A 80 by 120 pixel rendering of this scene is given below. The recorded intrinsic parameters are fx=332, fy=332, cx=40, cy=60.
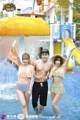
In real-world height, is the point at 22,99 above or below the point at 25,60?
below

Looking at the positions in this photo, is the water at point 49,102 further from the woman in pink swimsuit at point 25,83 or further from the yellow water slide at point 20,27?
the yellow water slide at point 20,27

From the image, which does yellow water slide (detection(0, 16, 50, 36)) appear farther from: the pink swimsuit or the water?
the water

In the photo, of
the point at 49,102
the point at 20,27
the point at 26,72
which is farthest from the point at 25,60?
the point at 49,102

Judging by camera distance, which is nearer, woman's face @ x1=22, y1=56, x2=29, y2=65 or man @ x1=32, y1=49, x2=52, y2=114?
woman's face @ x1=22, y1=56, x2=29, y2=65

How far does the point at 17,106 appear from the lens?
23.2 ft

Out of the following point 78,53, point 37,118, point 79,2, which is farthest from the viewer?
point 79,2

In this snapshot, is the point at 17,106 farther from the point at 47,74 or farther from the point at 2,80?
the point at 2,80

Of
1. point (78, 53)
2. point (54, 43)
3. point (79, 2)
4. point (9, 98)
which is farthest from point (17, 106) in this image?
point (79, 2)

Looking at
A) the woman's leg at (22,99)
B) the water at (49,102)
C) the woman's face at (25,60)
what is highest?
the woman's face at (25,60)

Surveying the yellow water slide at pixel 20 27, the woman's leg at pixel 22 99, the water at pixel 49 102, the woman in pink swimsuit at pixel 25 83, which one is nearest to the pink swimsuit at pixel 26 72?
the woman in pink swimsuit at pixel 25 83

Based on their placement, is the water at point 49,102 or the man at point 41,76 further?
the water at point 49,102

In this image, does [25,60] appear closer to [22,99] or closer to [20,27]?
[22,99]

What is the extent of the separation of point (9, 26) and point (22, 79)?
4.82 ft

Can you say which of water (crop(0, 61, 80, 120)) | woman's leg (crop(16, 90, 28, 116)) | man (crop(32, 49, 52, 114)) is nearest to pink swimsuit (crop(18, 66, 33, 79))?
man (crop(32, 49, 52, 114))
